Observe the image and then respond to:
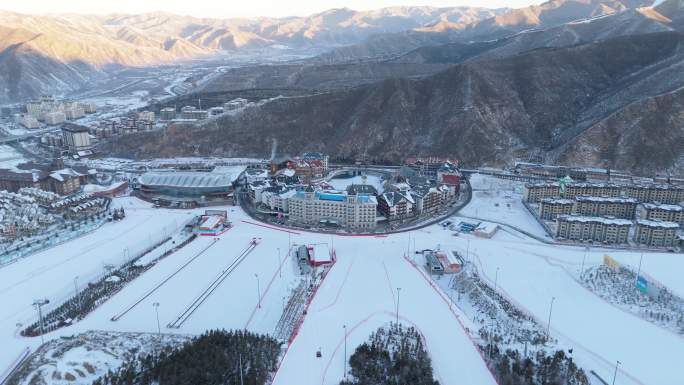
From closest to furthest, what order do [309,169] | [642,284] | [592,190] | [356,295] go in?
[642,284] < [356,295] < [592,190] < [309,169]

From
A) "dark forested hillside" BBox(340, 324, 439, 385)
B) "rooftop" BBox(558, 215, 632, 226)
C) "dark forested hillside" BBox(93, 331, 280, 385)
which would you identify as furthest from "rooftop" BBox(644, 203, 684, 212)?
"dark forested hillside" BBox(93, 331, 280, 385)

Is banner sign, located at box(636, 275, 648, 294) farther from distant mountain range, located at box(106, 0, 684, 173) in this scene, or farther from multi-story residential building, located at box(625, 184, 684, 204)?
distant mountain range, located at box(106, 0, 684, 173)

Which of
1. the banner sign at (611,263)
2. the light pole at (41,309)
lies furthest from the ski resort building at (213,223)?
the banner sign at (611,263)

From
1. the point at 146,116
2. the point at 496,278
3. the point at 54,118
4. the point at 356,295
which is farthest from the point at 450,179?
the point at 54,118

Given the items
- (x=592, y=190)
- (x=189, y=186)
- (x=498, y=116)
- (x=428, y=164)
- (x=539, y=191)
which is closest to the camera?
(x=592, y=190)

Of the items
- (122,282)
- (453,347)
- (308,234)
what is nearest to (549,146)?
(308,234)

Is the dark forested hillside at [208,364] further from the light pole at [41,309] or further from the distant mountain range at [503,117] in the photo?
the distant mountain range at [503,117]

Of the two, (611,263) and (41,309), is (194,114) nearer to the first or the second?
(41,309)
